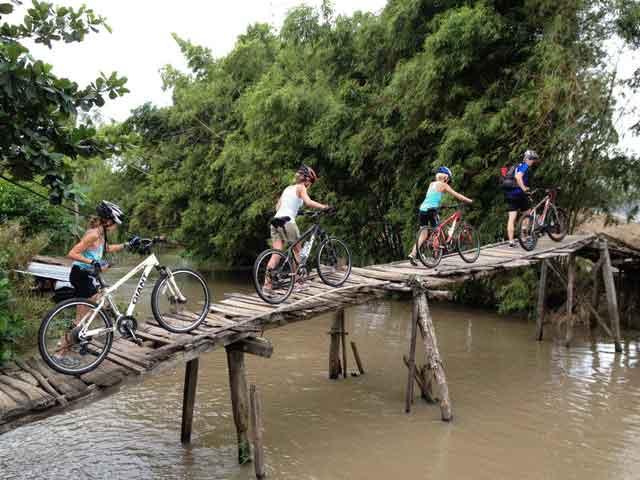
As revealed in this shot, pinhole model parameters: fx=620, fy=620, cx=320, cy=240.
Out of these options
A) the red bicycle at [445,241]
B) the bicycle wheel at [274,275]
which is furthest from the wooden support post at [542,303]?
the bicycle wheel at [274,275]

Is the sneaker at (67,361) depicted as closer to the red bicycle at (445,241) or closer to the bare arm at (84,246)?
the bare arm at (84,246)

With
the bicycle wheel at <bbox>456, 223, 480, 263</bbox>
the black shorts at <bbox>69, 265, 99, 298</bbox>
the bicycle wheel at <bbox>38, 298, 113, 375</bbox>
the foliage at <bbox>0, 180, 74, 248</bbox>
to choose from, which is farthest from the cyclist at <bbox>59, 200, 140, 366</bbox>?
the foliage at <bbox>0, 180, 74, 248</bbox>

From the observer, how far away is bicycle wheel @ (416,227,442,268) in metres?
9.55

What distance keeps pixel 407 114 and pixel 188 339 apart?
10.5 metres

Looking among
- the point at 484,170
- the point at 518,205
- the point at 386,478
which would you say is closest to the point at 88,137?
the point at 386,478

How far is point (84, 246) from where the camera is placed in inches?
231

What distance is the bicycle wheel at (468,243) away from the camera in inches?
394

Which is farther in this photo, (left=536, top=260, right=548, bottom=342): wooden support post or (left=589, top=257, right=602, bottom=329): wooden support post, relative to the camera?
(left=589, top=257, right=602, bottom=329): wooden support post

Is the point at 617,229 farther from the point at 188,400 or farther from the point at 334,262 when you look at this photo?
the point at 188,400

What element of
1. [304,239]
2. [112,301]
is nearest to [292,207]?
[304,239]

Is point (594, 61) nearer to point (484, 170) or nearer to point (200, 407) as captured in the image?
point (484, 170)

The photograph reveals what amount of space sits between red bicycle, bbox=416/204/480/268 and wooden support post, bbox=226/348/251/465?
12.5 ft

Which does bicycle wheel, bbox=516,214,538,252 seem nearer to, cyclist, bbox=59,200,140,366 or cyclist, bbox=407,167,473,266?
cyclist, bbox=407,167,473,266

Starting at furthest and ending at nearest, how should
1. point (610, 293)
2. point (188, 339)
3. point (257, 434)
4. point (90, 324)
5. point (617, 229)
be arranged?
1. point (617, 229)
2. point (610, 293)
3. point (188, 339)
4. point (257, 434)
5. point (90, 324)
